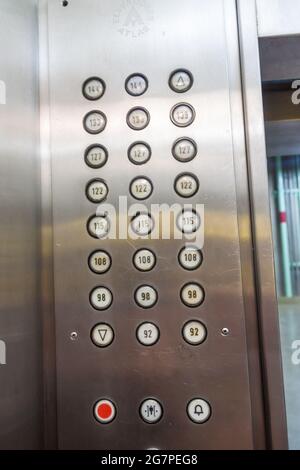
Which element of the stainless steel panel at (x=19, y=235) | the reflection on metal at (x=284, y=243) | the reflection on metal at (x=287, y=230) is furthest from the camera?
the reflection on metal at (x=284, y=243)

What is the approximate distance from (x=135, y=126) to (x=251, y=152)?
188mm

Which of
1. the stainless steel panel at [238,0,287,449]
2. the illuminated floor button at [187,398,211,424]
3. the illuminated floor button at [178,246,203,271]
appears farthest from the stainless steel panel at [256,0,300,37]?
the illuminated floor button at [187,398,211,424]

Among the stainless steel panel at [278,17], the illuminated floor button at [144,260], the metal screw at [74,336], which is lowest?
the metal screw at [74,336]

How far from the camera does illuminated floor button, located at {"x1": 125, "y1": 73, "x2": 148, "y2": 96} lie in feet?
1.63

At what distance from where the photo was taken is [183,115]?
19.2 inches

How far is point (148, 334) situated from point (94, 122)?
347 millimetres

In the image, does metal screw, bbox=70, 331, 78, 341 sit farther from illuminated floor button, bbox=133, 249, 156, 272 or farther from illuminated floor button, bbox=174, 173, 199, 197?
illuminated floor button, bbox=174, 173, 199, 197

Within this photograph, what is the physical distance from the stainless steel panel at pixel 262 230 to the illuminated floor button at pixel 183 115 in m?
0.09

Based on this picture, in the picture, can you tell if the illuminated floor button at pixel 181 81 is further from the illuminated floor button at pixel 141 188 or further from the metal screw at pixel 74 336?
the metal screw at pixel 74 336

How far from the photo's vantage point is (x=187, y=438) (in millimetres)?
458

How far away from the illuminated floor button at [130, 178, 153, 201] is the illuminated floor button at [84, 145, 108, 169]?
0.06 metres

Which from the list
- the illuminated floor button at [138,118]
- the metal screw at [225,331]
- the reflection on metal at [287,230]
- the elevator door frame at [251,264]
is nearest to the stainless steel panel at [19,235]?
the elevator door frame at [251,264]

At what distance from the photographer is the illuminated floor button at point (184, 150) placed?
48 centimetres

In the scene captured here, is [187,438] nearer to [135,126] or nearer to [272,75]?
[135,126]
